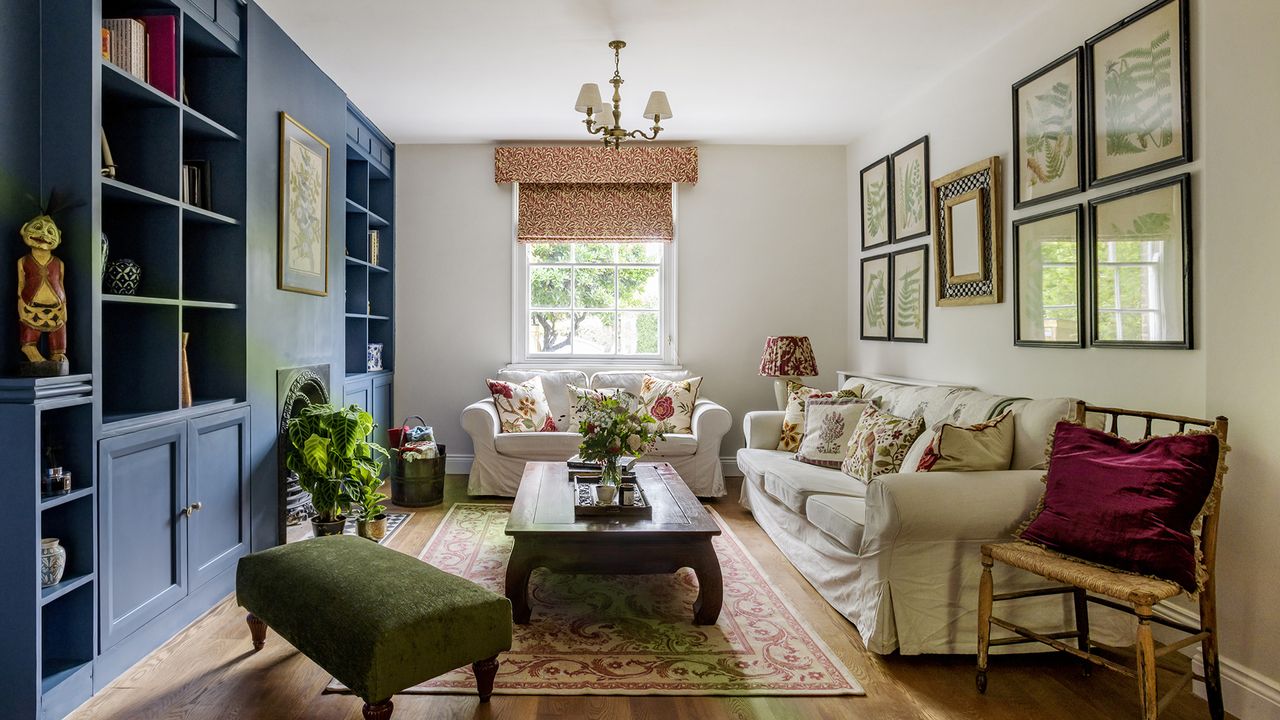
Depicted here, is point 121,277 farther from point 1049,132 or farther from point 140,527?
point 1049,132

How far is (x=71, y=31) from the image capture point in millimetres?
2283

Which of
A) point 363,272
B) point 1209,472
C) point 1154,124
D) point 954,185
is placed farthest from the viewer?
point 363,272

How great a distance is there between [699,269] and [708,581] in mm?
3343

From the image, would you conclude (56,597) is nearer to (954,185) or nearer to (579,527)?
(579,527)

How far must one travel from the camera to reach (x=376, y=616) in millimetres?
1961

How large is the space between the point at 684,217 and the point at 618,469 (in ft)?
Result: 9.82

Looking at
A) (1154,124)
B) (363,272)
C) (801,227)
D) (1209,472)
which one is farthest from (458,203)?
(1209,472)

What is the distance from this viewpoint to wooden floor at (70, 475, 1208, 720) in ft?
7.22

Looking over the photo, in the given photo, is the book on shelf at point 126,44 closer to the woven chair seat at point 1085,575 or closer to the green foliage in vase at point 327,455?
the green foliage in vase at point 327,455

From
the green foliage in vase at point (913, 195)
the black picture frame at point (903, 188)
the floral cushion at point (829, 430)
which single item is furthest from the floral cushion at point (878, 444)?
the green foliage in vase at point (913, 195)

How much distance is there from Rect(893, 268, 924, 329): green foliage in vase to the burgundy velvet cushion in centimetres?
229

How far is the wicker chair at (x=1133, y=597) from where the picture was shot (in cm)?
193

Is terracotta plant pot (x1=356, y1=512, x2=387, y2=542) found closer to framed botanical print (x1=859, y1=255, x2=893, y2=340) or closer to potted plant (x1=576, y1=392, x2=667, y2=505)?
potted plant (x1=576, y1=392, x2=667, y2=505)

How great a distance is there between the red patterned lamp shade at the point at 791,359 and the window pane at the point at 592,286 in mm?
1505
